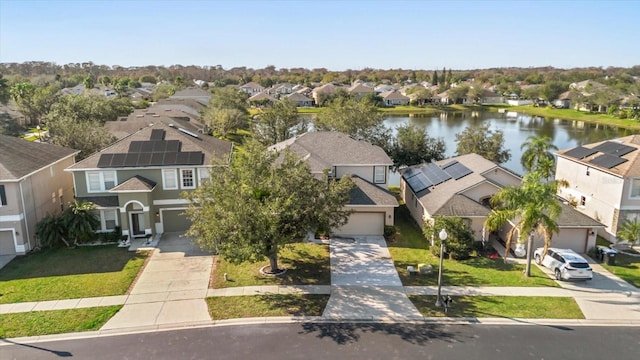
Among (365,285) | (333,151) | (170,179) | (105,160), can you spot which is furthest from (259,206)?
(333,151)

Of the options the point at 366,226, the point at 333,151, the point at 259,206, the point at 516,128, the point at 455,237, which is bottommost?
the point at 366,226

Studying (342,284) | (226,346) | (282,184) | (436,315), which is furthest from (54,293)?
(436,315)

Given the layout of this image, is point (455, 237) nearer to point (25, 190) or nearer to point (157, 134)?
point (157, 134)

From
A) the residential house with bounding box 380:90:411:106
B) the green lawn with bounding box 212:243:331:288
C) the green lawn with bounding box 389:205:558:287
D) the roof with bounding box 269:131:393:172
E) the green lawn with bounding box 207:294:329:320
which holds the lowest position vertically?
the green lawn with bounding box 389:205:558:287

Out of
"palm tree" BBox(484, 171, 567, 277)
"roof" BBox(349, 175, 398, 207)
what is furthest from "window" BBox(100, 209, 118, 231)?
"palm tree" BBox(484, 171, 567, 277)

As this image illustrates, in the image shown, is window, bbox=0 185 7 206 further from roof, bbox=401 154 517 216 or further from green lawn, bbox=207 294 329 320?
roof, bbox=401 154 517 216
